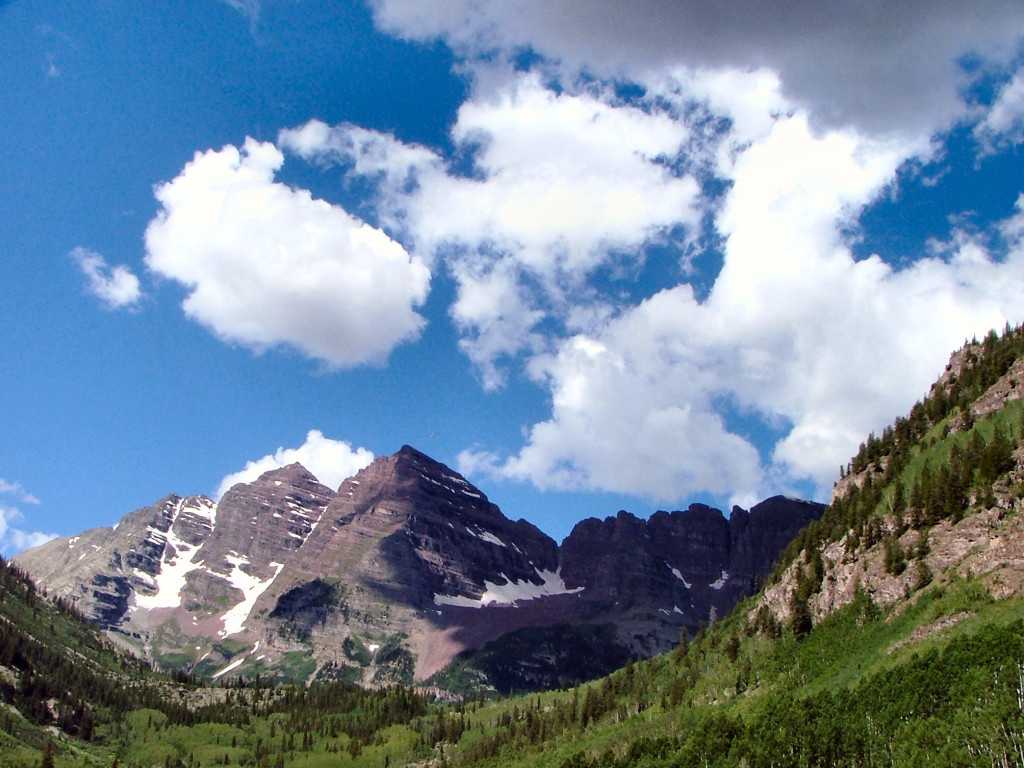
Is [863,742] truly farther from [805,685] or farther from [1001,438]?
[1001,438]

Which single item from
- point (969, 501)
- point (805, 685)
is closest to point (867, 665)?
point (805, 685)

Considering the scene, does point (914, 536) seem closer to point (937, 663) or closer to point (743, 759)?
point (937, 663)

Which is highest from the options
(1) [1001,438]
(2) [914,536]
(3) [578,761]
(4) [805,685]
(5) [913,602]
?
(1) [1001,438]

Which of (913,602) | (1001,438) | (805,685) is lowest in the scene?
(805,685)

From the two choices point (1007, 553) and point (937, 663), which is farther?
point (1007, 553)

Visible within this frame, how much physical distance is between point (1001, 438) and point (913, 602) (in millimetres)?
44751

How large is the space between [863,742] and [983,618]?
31929mm

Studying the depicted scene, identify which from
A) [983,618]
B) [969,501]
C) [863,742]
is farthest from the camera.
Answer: [969,501]

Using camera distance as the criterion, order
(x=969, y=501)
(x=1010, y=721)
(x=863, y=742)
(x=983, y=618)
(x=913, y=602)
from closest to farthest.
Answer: (x=1010, y=721) < (x=863, y=742) < (x=983, y=618) < (x=913, y=602) < (x=969, y=501)

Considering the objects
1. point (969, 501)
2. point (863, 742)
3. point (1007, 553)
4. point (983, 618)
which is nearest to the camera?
point (863, 742)

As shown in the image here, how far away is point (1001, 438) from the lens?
197m

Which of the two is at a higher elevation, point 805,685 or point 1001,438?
point 1001,438

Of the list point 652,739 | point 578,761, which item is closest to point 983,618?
point 652,739

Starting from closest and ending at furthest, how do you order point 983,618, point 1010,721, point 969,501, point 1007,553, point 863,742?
point 1010,721
point 863,742
point 983,618
point 1007,553
point 969,501
